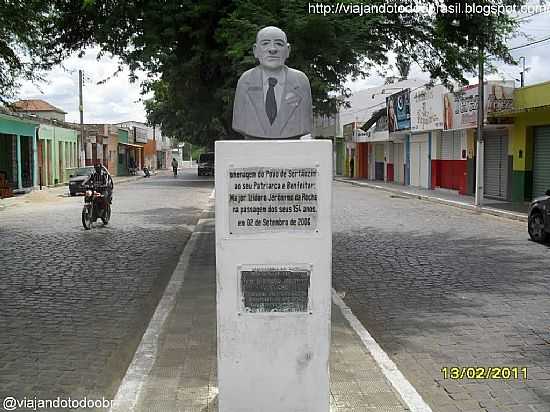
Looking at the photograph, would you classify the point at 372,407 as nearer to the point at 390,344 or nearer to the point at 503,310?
the point at 390,344

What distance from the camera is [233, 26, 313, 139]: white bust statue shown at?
15.1 feet

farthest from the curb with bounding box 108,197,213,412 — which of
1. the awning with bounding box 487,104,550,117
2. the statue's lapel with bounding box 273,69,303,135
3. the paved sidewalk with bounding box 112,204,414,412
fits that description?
the awning with bounding box 487,104,550,117

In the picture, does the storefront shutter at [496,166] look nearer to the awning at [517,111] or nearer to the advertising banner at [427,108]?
the awning at [517,111]

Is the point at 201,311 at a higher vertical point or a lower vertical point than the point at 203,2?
lower

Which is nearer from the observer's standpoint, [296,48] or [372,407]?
[372,407]

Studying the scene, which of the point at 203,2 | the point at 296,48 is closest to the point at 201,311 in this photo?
the point at 296,48

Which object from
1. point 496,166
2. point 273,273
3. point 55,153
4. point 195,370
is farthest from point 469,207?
point 55,153

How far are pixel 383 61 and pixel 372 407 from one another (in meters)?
8.14

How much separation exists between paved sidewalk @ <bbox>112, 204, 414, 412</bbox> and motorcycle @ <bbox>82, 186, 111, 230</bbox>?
314 inches

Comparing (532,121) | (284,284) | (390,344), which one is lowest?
(390,344)

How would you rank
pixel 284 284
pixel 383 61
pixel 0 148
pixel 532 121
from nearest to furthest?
pixel 284 284 → pixel 383 61 → pixel 532 121 → pixel 0 148

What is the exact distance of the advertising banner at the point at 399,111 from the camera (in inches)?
1264

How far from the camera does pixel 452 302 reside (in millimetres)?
7480

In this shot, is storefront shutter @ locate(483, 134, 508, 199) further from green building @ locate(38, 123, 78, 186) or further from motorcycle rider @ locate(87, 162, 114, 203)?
green building @ locate(38, 123, 78, 186)
